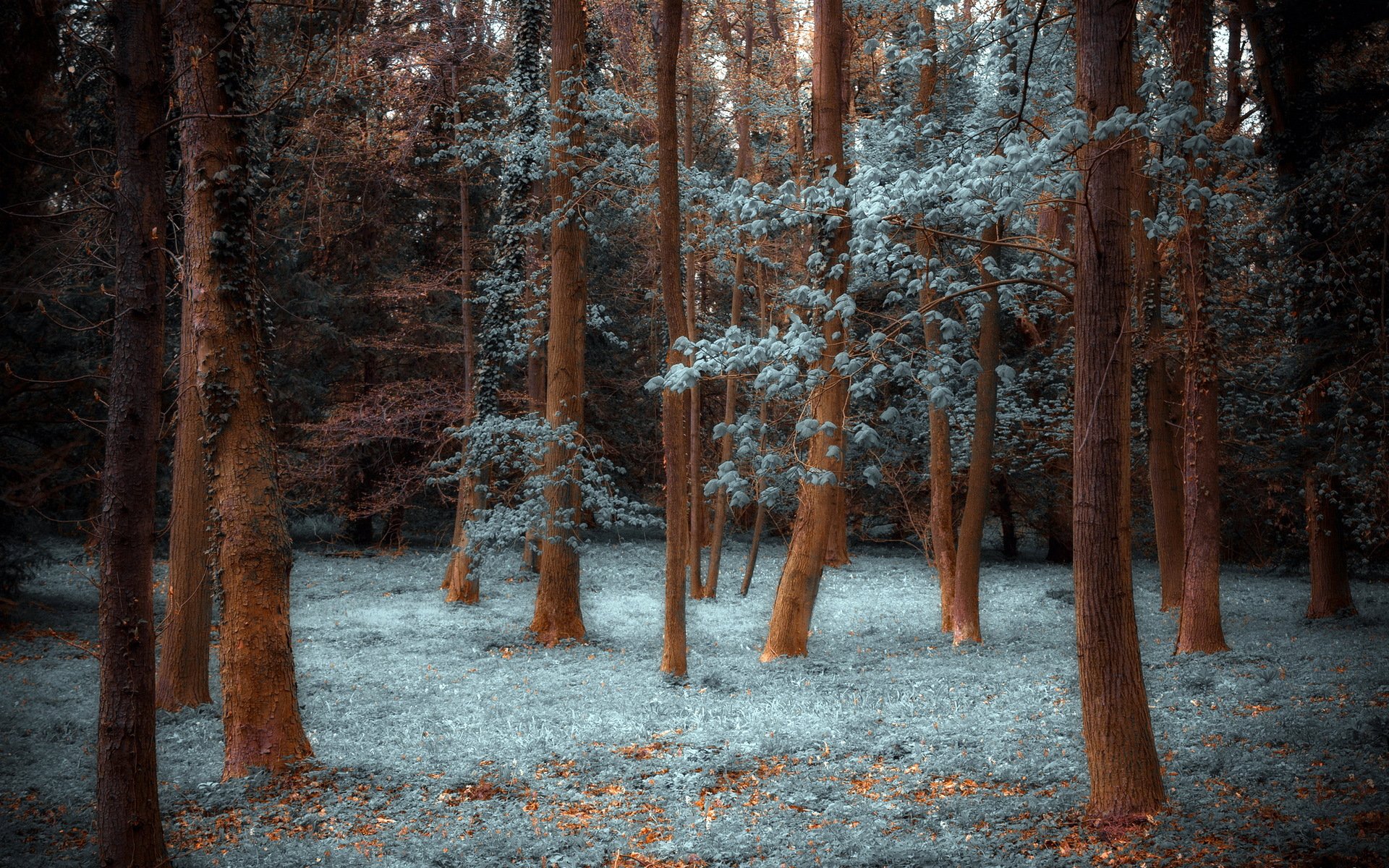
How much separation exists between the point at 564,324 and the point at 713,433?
320 centimetres

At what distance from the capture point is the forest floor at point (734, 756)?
15.5 ft

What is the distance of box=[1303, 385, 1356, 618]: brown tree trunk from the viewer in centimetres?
1144

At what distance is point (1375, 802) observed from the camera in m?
4.46

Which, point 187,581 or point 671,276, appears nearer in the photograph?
point 187,581

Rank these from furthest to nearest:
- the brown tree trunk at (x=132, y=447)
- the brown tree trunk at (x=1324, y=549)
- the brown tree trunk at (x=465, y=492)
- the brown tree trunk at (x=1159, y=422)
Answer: the brown tree trunk at (x=465, y=492), the brown tree trunk at (x=1324, y=549), the brown tree trunk at (x=1159, y=422), the brown tree trunk at (x=132, y=447)

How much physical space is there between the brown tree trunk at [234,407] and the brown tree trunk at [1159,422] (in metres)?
8.77

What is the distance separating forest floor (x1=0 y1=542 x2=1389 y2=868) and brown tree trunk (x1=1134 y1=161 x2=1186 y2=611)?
1.27 meters

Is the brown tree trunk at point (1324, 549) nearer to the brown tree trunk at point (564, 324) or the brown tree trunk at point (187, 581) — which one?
the brown tree trunk at point (564, 324)

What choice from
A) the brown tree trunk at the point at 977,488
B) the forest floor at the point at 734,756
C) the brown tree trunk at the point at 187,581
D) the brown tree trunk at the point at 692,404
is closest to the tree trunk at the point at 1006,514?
the brown tree trunk at the point at 692,404

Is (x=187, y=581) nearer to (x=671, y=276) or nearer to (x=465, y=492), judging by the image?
(x=671, y=276)

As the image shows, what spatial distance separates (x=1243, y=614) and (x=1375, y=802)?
991 cm

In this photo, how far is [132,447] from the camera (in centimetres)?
403

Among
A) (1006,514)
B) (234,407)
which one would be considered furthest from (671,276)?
(1006,514)

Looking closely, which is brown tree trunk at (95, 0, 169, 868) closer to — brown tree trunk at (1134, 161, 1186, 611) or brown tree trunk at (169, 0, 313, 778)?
brown tree trunk at (169, 0, 313, 778)
